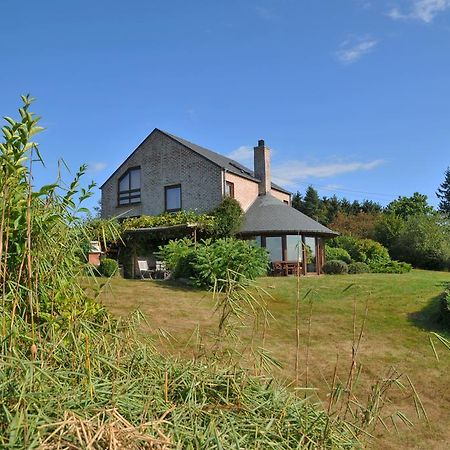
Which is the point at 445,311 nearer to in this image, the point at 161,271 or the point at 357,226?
the point at 161,271

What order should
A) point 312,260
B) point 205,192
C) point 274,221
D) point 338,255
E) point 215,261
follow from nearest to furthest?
1. point 215,261
2. point 274,221
3. point 205,192
4. point 312,260
5. point 338,255

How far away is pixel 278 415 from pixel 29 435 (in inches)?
42.9

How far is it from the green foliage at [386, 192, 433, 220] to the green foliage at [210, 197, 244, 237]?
3328 centimetres

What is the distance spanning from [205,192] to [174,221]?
8.44 feet

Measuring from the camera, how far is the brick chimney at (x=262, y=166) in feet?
89.3

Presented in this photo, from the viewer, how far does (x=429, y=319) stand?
10.8m

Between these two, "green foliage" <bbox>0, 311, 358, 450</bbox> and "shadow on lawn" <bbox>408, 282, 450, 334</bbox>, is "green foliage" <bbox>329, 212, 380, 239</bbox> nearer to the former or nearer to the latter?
"shadow on lawn" <bbox>408, 282, 450, 334</bbox>

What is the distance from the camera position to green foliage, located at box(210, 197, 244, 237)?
23.0 metres

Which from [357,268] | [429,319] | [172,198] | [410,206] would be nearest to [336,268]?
[357,268]

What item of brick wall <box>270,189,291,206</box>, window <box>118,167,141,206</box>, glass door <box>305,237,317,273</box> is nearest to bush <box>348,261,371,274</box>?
glass door <box>305,237,317,273</box>

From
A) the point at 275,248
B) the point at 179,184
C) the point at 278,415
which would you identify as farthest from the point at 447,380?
the point at 179,184

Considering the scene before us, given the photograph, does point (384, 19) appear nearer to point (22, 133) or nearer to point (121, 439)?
point (22, 133)

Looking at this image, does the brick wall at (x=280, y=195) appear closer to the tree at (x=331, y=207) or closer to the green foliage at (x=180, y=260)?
the green foliage at (x=180, y=260)

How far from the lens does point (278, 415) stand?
2053 mm
